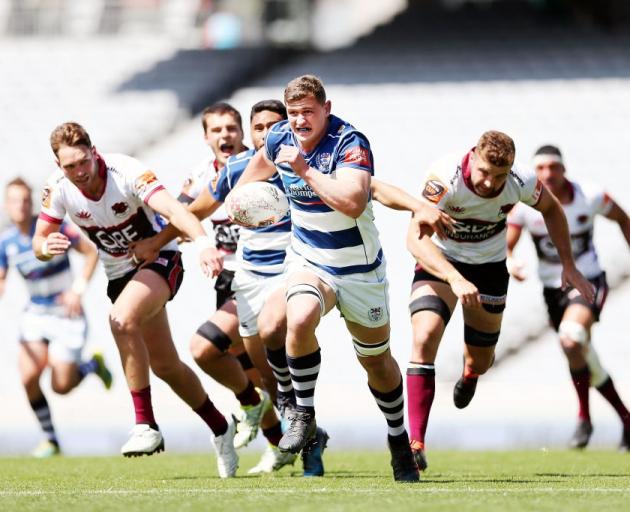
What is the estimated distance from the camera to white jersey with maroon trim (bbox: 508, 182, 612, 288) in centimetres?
1080

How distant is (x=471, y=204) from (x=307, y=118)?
182 centimetres

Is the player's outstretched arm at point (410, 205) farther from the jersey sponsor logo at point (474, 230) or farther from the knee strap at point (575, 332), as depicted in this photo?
the knee strap at point (575, 332)

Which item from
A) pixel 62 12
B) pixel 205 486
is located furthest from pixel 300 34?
pixel 205 486

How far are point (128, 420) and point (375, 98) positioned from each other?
985 cm

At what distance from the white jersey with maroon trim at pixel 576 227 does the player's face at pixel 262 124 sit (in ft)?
9.62

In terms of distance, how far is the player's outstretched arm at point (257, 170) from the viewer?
25.6ft

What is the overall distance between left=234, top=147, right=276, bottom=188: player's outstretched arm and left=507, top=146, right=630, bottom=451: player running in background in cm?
316

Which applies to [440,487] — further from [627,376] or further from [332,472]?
[627,376]

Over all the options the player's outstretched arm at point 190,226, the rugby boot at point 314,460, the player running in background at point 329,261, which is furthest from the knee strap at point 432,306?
the player's outstretched arm at point 190,226

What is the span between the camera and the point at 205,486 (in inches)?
290

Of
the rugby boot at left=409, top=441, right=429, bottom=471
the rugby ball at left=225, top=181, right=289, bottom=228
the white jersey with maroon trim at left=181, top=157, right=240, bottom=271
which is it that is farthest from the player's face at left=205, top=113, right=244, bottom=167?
the rugby boot at left=409, top=441, right=429, bottom=471

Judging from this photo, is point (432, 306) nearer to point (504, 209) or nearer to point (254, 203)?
point (504, 209)

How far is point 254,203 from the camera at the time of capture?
307 inches

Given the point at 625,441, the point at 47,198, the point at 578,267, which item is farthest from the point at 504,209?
the point at 625,441
